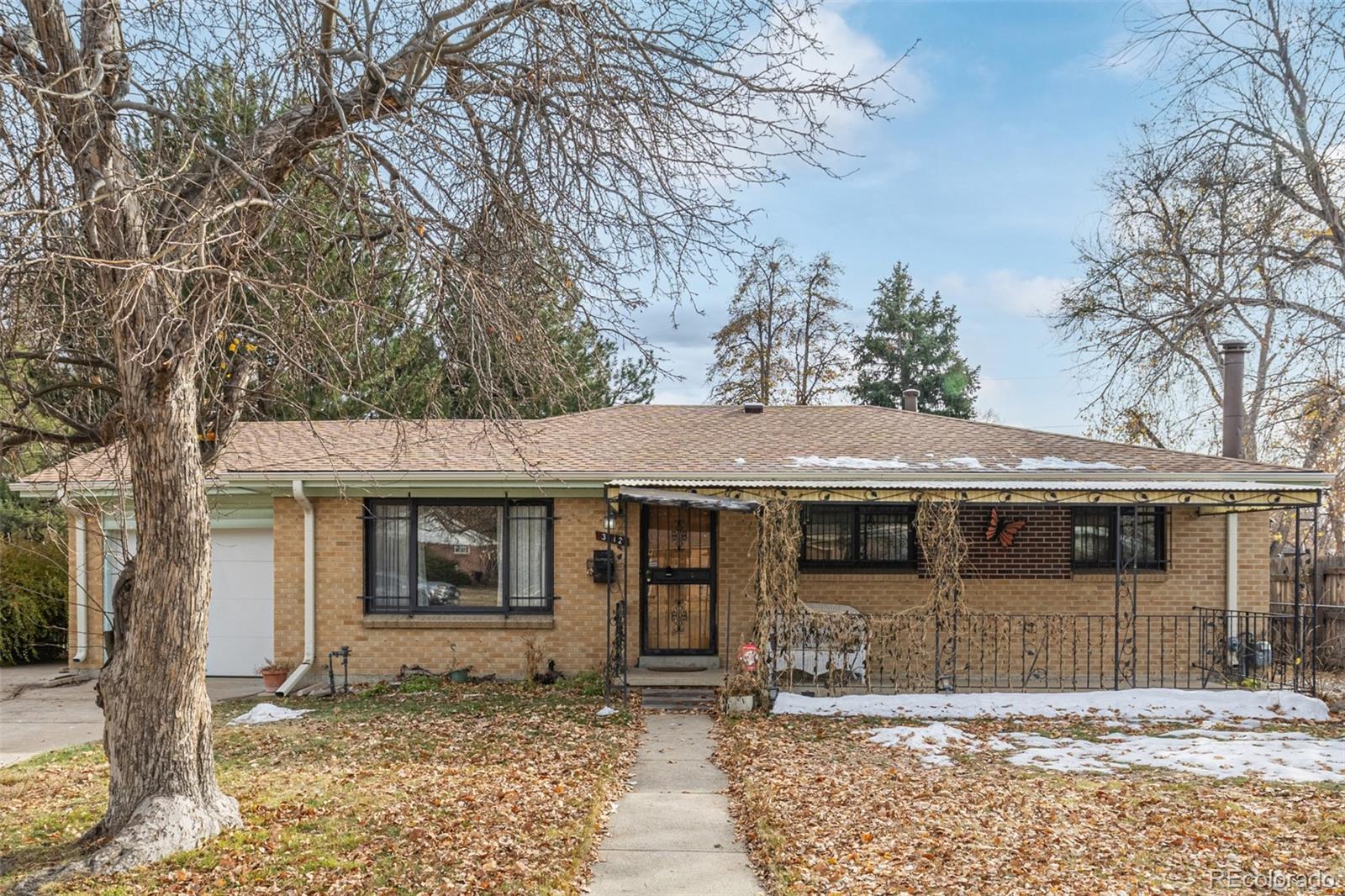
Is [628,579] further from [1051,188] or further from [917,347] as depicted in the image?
[917,347]

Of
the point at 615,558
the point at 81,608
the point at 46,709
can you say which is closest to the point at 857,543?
the point at 615,558

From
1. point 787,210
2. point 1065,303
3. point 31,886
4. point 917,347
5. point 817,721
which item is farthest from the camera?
point 917,347

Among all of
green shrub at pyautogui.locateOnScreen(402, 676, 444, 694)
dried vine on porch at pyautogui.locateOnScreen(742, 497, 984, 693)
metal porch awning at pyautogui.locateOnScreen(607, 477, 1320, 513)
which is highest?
metal porch awning at pyautogui.locateOnScreen(607, 477, 1320, 513)

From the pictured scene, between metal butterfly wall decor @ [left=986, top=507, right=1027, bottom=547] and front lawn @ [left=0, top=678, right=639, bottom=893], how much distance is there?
5640 millimetres

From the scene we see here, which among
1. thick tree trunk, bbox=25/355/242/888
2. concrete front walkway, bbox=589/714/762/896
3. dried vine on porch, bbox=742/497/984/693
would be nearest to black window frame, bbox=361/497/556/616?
dried vine on porch, bbox=742/497/984/693

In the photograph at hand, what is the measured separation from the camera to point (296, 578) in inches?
478

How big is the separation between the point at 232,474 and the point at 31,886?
7.35m

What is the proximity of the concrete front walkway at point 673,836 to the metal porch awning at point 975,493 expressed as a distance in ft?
10.1

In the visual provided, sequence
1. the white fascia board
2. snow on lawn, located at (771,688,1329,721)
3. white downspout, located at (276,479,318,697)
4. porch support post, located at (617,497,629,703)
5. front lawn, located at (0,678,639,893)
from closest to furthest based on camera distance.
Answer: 1. front lawn, located at (0,678,639,893)
2. snow on lawn, located at (771,688,1329,721)
3. porch support post, located at (617,497,629,703)
4. the white fascia board
5. white downspout, located at (276,479,318,697)

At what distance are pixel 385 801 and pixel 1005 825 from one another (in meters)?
4.39

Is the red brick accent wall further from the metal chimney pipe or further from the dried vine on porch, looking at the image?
the metal chimney pipe

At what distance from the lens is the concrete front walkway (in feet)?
17.5

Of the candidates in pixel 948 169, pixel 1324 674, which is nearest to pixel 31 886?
pixel 948 169

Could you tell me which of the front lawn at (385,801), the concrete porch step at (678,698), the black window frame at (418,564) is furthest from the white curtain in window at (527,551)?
the concrete porch step at (678,698)
